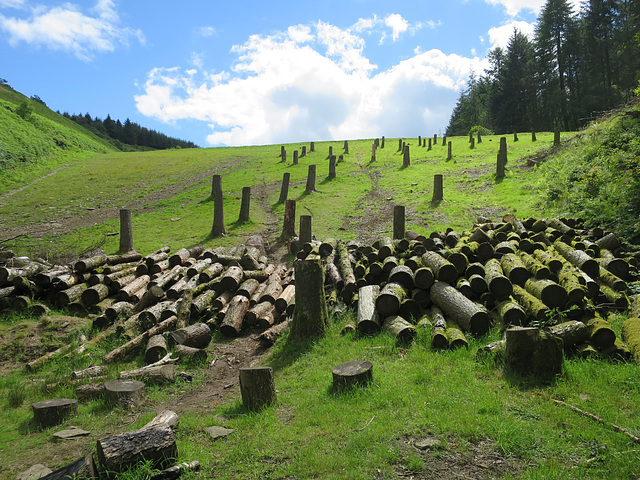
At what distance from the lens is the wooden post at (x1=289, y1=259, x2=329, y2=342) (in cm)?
830

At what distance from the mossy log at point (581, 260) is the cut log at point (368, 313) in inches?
170

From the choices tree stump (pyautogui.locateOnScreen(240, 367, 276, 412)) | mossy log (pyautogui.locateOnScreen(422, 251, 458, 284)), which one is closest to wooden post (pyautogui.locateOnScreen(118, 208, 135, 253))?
tree stump (pyautogui.locateOnScreen(240, 367, 276, 412))

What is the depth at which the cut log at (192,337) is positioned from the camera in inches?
350

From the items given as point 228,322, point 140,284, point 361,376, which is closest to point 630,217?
point 361,376

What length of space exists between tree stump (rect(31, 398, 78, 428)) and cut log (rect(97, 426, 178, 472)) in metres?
2.38

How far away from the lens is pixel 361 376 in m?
5.84

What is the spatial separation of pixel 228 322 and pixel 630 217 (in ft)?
34.8

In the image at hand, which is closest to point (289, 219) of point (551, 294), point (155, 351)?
point (155, 351)

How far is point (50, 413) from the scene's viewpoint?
6.04m

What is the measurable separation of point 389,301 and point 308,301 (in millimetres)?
1670

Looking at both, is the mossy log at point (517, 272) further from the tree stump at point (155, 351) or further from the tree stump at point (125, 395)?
the tree stump at point (155, 351)

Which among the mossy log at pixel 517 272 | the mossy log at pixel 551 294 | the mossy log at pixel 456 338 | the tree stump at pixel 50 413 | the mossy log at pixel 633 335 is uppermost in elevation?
the mossy log at pixel 517 272

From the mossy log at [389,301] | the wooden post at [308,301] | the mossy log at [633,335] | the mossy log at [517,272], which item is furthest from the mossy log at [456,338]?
the wooden post at [308,301]

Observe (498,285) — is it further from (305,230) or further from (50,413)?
(305,230)
